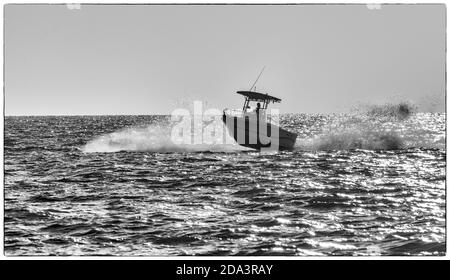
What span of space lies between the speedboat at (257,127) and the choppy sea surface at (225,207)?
2311 millimetres

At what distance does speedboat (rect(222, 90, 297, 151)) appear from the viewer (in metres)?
32.1

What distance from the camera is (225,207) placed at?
58.3 feet

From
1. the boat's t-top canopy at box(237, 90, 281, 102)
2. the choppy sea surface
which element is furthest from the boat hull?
the choppy sea surface

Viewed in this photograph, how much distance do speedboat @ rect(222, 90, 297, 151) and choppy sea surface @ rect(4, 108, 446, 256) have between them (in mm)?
2311

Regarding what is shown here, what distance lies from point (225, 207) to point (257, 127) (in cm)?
1649

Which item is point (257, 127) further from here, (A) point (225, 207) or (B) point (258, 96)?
(A) point (225, 207)

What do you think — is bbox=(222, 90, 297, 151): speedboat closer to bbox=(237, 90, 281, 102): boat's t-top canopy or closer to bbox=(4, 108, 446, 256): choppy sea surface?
bbox=(237, 90, 281, 102): boat's t-top canopy

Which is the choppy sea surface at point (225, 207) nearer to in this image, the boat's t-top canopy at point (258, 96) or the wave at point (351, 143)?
the boat's t-top canopy at point (258, 96)

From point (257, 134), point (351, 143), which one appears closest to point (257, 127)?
point (257, 134)

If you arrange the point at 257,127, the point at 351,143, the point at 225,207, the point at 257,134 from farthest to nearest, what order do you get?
the point at 351,143 → the point at 257,134 → the point at 257,127 → the point at 225,207

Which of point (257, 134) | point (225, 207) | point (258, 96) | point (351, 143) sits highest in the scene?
point (258, 96)
